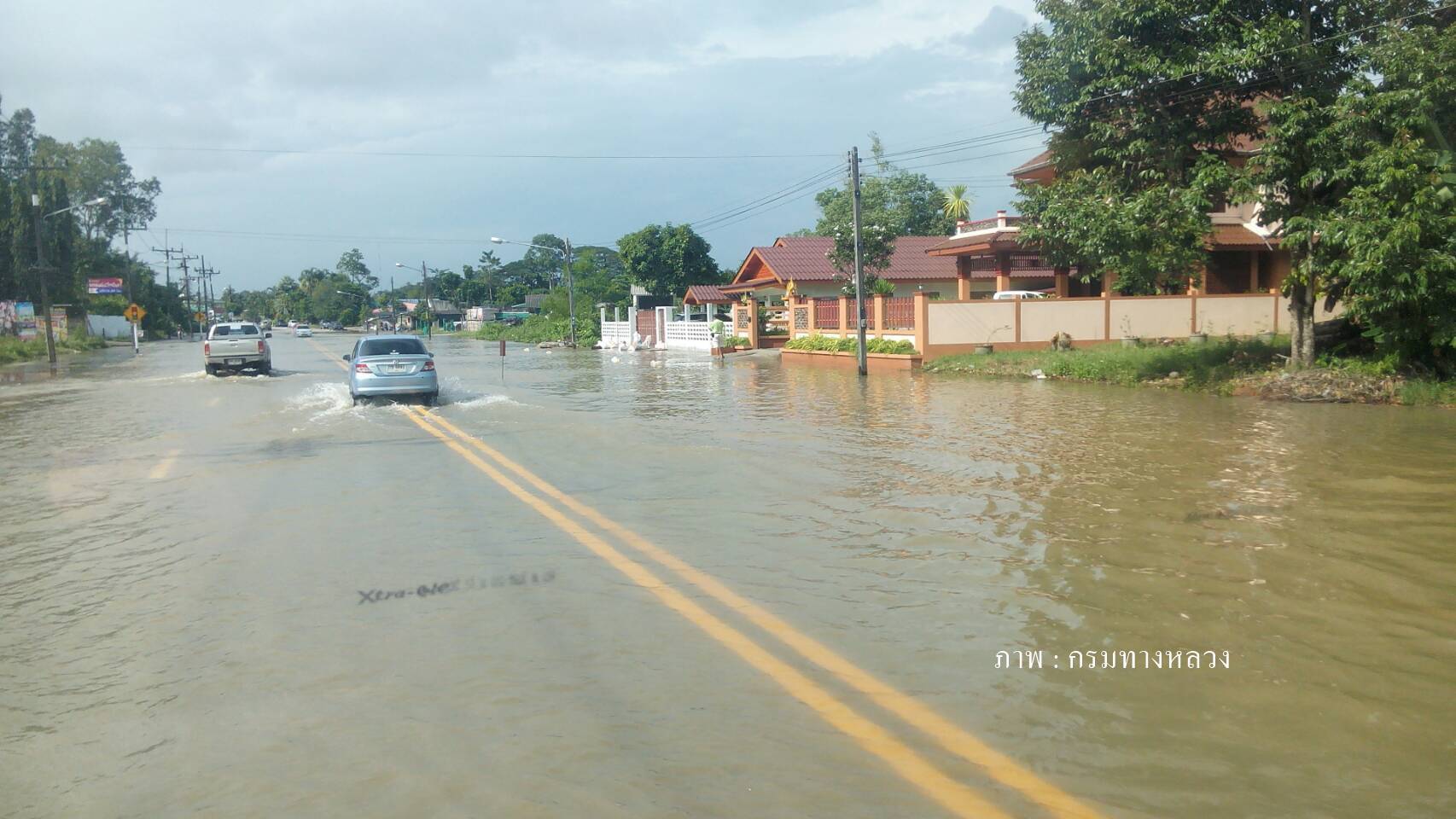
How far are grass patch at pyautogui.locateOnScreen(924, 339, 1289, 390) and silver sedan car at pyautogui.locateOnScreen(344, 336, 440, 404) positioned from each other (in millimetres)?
14005

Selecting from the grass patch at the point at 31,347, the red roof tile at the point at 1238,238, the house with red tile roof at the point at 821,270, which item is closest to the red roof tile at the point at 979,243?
the red roof tile at the point at 1238,238

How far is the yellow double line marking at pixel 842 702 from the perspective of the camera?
13.3ft

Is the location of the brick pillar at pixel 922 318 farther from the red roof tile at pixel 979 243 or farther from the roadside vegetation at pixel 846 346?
the red roof tile at pixel 979 243

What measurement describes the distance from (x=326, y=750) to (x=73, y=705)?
5.19 feet

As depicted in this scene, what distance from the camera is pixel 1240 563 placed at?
750 centimetres

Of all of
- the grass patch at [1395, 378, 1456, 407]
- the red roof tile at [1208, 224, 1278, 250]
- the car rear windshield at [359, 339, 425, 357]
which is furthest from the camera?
the red roof tile at [1208, 224, 1278, 250]

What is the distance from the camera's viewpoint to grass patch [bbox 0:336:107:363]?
48.9m

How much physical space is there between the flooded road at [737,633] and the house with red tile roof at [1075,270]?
24.3 m

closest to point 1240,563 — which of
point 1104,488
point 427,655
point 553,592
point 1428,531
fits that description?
point 1428,531

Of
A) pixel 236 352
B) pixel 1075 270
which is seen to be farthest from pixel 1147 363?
pixel 236 352

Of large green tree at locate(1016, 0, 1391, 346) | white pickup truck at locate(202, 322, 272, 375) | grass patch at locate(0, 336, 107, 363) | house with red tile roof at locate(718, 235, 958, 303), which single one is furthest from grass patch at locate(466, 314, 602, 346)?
large green tree at locate(1016, 0, 1391, 346)

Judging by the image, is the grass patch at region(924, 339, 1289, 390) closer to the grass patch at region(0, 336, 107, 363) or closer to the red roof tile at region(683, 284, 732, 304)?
the red roof tile at region(683, 284, 732, 304)

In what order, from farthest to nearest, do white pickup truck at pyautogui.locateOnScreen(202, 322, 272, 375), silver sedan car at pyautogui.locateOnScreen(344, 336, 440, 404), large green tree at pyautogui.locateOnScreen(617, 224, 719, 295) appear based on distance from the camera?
large green tree at pyautogui.locateOnScreen(617, 224, 719, 295)
white pickup truck at pyautogui.locateOnScreen(202, 322, 272, 375)
silver sedan car at pyautogui.locateOnScreen(344, 336, 440, 404)

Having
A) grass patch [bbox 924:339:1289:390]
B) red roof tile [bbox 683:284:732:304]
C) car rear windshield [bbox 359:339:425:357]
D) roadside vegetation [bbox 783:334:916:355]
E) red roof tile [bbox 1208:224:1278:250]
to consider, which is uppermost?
red roof tile [bbox 1208:224:1278:250]
